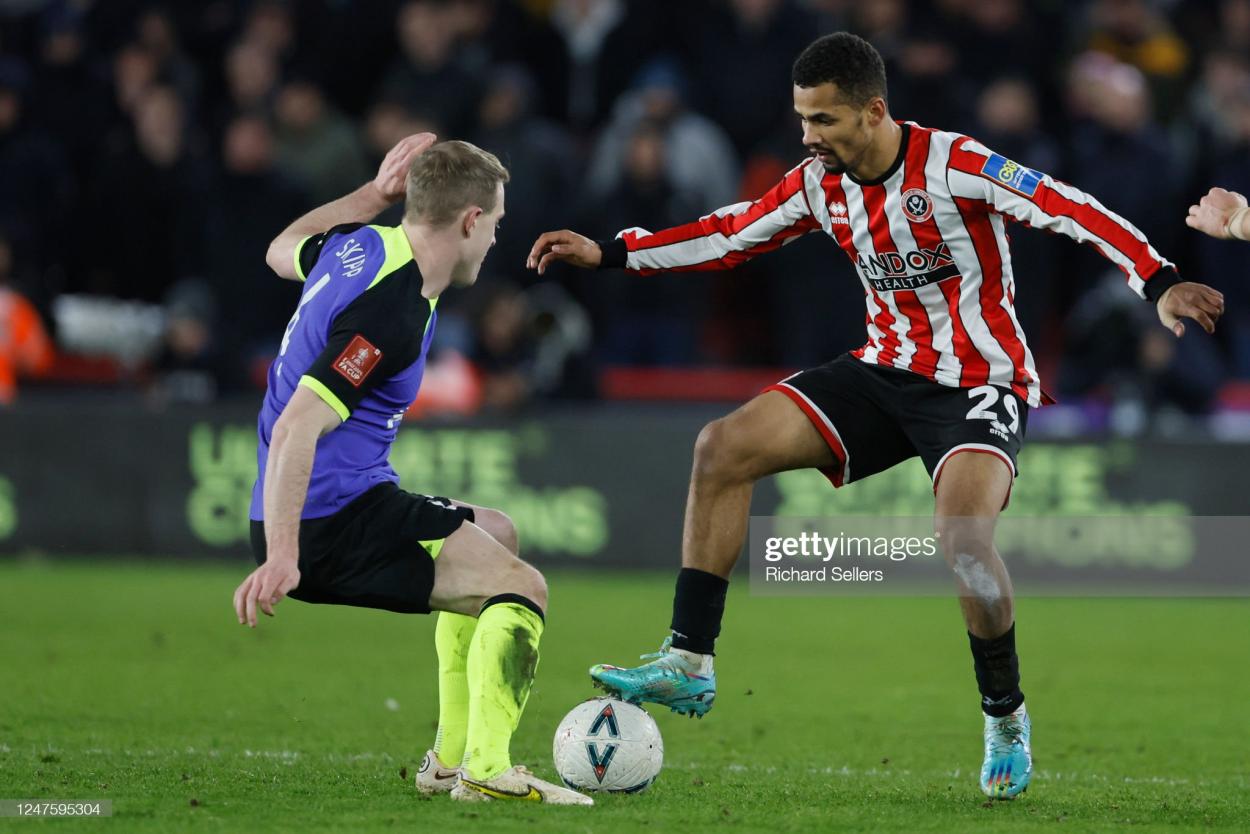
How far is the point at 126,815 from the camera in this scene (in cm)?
512

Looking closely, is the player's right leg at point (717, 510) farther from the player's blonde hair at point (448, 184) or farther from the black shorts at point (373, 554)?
the player's blonde hair at point (448, 184)

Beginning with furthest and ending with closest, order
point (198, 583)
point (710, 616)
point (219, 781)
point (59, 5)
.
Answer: point (59, 5) → point (198, 583) → point (710, 616) → point (219, 781)

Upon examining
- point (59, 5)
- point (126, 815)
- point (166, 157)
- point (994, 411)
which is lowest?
point (126, 815)

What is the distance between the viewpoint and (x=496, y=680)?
5.36 m

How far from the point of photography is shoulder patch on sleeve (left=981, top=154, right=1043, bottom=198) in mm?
5875

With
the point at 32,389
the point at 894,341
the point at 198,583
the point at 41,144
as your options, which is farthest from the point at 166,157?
the point at 894,341

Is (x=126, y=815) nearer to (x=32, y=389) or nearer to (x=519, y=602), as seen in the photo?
(x=519, y=602)

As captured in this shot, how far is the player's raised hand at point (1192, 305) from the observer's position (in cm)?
537

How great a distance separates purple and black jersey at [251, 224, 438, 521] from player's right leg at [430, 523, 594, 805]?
38 cm

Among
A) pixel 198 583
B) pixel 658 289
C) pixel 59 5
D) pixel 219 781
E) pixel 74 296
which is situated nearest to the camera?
pixel 219 781

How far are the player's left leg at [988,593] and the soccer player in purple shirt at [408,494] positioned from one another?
1386 mm

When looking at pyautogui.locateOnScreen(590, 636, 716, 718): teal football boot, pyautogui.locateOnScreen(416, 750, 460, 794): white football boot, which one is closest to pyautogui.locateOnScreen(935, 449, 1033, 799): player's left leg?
pyautogui.locateOnScreen(590, 636, 716, 718): teal football boot

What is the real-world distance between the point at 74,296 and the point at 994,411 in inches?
382

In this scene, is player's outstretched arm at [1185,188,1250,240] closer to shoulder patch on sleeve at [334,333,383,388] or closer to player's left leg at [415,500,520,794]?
player's left leg at [415,500,520,794]
